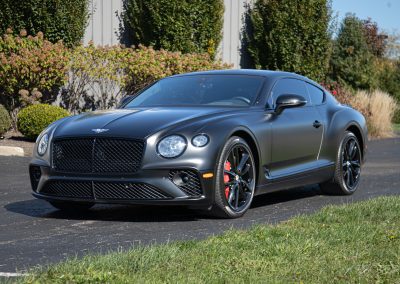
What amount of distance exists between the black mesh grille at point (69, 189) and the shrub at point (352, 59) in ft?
65.7

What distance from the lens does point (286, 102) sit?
949 centimetres

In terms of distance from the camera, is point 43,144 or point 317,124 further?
point 317,124

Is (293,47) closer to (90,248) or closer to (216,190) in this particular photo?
(216,190)

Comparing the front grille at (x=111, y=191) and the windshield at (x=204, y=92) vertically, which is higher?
the windshield at (x=204, y=92)

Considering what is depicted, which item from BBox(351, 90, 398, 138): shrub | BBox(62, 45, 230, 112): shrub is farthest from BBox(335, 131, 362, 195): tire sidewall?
BBox(351, 90, 398, 138): shrub

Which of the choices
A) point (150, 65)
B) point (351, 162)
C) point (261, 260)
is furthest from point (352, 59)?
point (261, 260)

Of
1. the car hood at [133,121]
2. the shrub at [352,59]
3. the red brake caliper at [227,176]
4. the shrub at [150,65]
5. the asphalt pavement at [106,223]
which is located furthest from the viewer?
the shrub at [352,59]

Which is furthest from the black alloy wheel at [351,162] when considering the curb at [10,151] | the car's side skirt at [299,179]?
the curb at [10,151]

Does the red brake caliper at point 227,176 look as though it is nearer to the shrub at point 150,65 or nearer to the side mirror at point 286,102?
the side mirror at point 286,102

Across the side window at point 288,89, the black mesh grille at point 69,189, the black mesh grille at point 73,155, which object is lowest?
the black mesh grille at point 69,189

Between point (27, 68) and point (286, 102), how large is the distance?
29.5ft

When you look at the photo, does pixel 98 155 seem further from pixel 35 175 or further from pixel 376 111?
pixel 376 111

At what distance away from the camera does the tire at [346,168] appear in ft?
34.8

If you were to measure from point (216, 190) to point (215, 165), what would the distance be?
23cm
